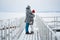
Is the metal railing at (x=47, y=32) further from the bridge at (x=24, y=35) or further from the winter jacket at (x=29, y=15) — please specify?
the winter jacket at (x=29, y=15)

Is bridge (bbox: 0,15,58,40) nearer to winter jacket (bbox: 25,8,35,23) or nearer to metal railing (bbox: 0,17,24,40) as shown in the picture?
metal railing (bbox: 0,17,24,40)

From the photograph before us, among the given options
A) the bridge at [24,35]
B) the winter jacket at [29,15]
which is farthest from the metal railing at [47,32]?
the winter jacket at [29,15]

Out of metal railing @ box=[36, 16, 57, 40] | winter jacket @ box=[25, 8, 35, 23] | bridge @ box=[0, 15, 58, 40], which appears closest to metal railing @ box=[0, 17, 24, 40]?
bridge @ box=[0, 15, 58, 40]

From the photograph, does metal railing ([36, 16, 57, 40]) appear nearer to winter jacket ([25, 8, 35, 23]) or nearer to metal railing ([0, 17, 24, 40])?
metal railing ([0, 17, 24, 40])

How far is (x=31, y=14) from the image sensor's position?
165 inches

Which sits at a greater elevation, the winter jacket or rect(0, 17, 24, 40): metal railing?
the winter jacket

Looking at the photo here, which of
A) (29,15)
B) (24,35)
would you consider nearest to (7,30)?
(29,15)

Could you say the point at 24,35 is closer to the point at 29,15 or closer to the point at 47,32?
the point at 29,15

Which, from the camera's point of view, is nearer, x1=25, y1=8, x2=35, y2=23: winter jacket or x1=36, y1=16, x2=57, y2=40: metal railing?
x1=36, y1=16, x2=57, y2=40: metal railing

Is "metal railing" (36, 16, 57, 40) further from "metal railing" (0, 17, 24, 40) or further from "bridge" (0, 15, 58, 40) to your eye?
"metal railing" (0, 17, 24, 40)

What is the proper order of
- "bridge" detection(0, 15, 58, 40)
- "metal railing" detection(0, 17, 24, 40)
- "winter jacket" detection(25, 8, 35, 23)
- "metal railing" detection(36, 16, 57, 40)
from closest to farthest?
"metal railing" detection(36, 16, 57, 40)
"bridge" detection(0, 15, 58, 40)
"metal railing" detection(0, 17, 24, 40)
"winter jacket" detection(25, 8, 35, 23)

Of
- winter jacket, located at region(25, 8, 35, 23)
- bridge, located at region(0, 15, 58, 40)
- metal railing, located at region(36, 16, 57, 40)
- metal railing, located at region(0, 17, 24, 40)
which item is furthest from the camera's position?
winter jacket, located at region(25, 8, 35, 23)

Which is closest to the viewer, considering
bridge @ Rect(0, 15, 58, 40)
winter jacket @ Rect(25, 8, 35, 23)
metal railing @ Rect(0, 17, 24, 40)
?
bridge @ Rect(0, 15, 58, 40)

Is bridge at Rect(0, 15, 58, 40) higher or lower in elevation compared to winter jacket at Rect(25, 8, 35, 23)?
lower
